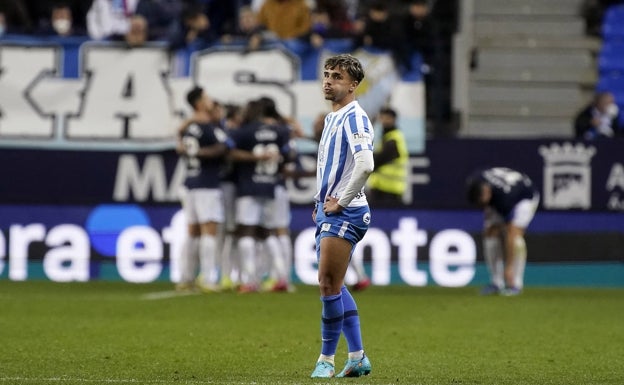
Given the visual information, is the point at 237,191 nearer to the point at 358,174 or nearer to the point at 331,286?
the point at 331,286

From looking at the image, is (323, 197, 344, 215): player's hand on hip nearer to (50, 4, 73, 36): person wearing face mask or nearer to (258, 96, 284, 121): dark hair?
(258, 96, 284, 121): dark hair

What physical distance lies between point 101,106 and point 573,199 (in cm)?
716

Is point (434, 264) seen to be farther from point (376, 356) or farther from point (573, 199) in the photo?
point (376, 356)

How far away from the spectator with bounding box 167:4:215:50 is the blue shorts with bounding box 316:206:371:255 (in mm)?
12692

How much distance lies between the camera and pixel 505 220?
714 inches

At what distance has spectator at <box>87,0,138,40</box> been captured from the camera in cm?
2244

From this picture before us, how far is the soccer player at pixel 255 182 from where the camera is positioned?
693 inches

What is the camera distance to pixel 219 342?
37.9ft

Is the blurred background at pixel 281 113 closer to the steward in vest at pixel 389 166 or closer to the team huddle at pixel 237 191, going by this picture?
the steward in vest at pixel 389 166

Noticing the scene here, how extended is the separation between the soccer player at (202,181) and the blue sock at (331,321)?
847 centimetres

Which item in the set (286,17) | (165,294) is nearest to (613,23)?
(286,17)

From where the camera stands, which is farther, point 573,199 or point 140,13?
point 140,13

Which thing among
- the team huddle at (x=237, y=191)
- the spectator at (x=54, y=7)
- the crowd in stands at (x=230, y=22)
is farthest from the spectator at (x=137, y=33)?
the team huddle at (x=237, y=191)

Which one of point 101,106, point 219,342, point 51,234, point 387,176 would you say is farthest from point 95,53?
point 219,342
